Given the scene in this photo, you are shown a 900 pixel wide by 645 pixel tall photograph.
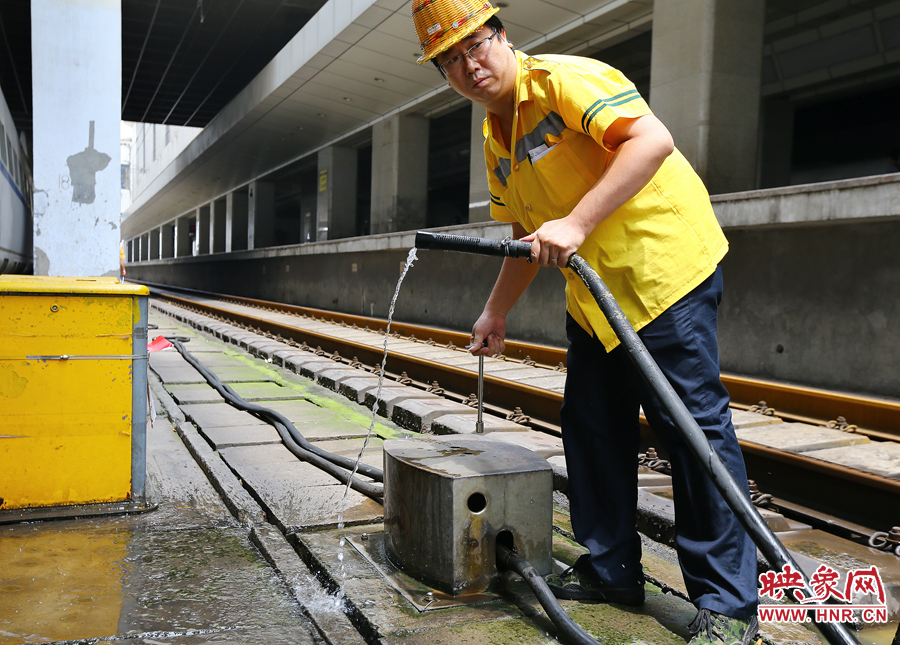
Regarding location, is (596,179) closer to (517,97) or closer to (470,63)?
(517,97)

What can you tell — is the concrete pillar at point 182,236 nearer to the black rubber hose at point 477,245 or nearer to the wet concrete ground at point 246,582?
the wet concrete ground at point 246,582

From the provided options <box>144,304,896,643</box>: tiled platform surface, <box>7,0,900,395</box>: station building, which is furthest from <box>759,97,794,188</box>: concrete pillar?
<box>144,304,896,643</box>: tiled platform surface

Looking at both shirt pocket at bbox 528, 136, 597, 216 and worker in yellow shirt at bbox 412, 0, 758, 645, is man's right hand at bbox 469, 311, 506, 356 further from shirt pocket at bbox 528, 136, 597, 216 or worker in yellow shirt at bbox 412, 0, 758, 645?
shirt pocket at bbox 528, 136, 597, 216

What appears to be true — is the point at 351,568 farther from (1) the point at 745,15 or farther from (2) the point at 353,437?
(1) the point at 745,15

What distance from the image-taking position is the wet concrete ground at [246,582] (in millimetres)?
2172

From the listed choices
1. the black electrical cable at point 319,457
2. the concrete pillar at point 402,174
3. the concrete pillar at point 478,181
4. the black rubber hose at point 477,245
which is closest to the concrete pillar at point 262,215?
the concrete pillar at point 402,174

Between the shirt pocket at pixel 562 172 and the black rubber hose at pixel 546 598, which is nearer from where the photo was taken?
the black rubber hose at pixel 546 598

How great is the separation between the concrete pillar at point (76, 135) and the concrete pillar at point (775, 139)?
48.6ft

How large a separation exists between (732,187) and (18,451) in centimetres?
924

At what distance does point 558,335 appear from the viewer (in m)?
11.7

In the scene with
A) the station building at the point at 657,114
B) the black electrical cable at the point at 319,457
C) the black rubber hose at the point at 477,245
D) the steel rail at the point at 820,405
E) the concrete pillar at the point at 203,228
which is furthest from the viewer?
the concrete pillar at the point at 203,228

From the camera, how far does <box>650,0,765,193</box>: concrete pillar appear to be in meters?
9.51

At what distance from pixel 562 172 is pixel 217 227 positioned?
43522mm

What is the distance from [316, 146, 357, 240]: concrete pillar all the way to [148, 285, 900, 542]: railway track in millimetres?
12139
